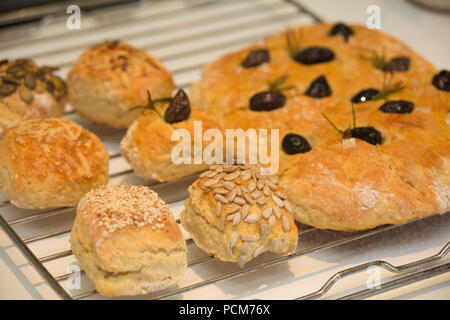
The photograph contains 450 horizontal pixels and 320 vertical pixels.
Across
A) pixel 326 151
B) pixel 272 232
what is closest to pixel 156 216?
pixel 272 232

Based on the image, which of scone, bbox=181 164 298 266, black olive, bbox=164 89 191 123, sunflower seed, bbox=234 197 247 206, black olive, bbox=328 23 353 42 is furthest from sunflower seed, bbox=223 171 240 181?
black olive, bbox=328 23 353 42

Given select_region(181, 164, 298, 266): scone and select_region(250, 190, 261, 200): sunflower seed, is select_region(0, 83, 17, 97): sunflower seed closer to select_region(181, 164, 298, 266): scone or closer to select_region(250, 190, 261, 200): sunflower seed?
select_region(181, 164, 298, 266): scone

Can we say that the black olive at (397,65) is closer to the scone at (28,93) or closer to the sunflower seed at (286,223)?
the sunflower seed at (286,223)

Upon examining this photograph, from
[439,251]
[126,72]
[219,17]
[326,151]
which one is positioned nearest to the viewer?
[439,251]

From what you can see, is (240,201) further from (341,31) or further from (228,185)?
(341,31)

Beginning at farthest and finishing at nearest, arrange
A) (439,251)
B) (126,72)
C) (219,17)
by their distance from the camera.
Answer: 1. (219,17)
2. (126,72)
3. (439,251)
